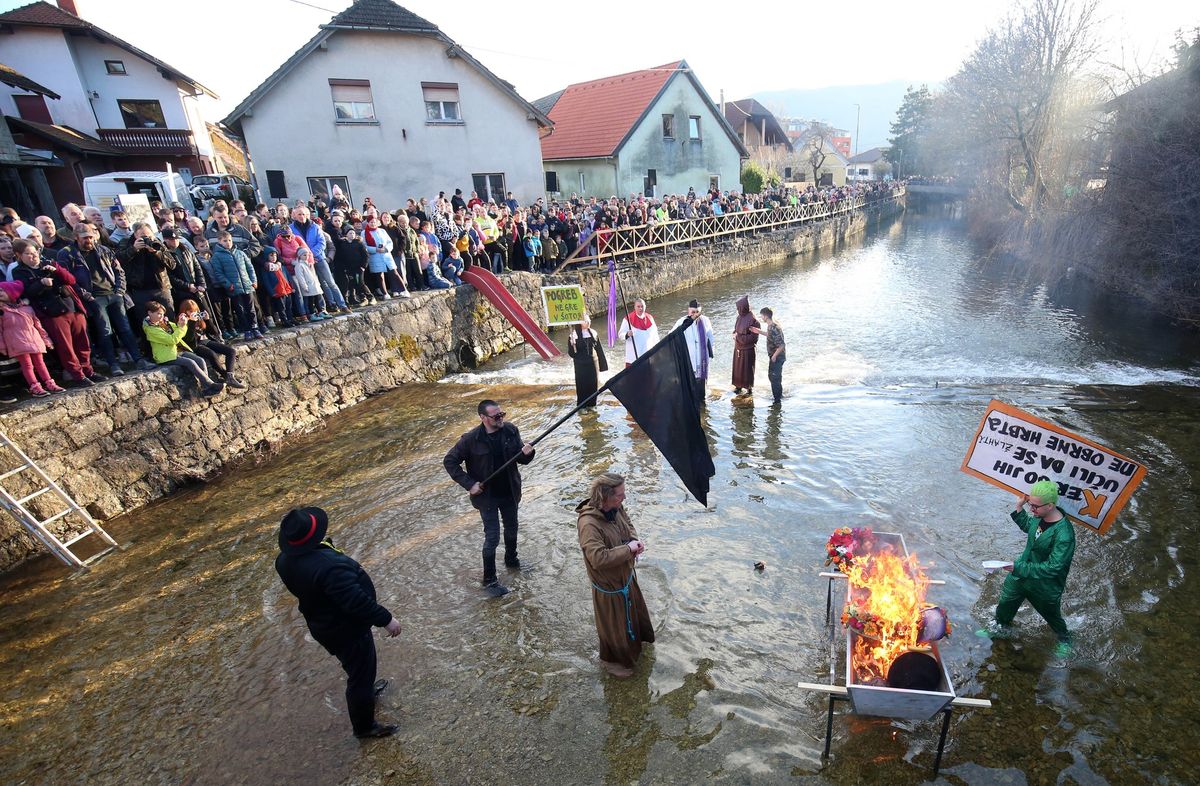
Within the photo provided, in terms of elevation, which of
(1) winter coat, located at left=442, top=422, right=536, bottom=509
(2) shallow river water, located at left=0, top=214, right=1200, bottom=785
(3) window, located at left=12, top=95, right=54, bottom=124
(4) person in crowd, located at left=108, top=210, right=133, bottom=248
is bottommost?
(2) shallow river water, located at left=0, top=214, right=1200, bottom=785

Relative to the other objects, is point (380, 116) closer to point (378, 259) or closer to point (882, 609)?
point (378, 259)

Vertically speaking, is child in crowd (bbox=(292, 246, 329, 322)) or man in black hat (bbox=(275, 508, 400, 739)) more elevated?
child in crowd (bbox=(292, 246, 329, 322))

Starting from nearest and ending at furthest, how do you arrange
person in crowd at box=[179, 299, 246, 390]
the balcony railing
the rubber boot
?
the rubber boot → person in crowd at box=[179, 299, 246, 390] → the balcony railing

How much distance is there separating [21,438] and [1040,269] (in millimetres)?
28663

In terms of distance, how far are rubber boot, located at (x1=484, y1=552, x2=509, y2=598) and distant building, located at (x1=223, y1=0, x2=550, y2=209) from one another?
18114 millimetres

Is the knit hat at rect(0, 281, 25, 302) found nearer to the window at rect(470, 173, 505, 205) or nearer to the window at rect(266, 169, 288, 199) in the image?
the window at rect(266, 169, 288, 199)

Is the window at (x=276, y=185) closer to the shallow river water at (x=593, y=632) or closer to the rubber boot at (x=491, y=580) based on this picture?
the shallow river water at (x=593, y=632)

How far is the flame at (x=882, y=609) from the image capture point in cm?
390

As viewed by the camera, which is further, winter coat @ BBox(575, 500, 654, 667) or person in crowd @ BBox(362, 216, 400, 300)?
person in crowd @ BBox(362, 216, 400, 300)

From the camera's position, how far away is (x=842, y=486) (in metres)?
7.27

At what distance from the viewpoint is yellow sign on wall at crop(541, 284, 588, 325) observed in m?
12.0

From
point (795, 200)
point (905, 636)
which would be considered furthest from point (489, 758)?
point (795, 200)

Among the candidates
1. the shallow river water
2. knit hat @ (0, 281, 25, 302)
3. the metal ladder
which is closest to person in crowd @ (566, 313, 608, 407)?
the shallow river water

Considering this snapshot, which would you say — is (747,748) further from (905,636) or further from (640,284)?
(640,284)
